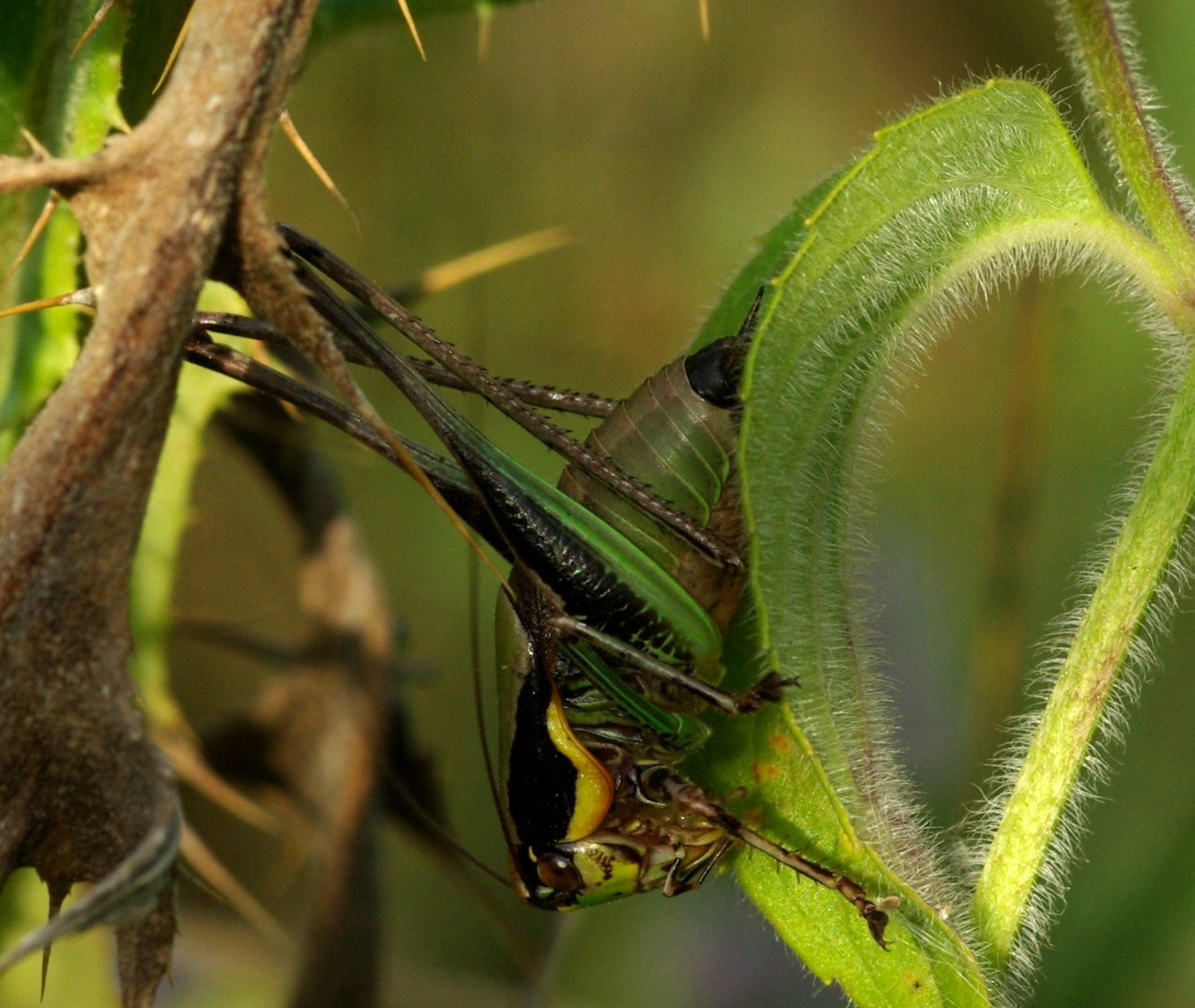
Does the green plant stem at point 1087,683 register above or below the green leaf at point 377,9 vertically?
Answer: below

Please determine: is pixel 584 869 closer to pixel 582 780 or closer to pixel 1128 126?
pixel 582 780

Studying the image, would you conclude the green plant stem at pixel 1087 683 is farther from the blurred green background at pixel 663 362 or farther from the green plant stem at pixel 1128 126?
the blurred green background at pixel 663 362

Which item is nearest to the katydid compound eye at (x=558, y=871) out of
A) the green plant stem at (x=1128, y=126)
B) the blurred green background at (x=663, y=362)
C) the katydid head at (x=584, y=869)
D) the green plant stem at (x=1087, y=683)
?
the katydid head at (x=584, y=869)

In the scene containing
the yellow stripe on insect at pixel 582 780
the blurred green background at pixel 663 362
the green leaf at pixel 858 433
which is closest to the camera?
the green leaf at pixel 858 433

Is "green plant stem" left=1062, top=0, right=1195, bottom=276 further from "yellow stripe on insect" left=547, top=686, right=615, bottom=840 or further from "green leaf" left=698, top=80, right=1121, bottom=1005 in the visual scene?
"yellow stripe on insect" left=547, top=686, right=615, bottom=840

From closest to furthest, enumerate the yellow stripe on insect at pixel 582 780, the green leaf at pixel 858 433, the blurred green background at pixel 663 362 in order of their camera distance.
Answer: the green leaf at pixel 858 433 → the yellow stripe on insect at pixel 582 780 → the blurred green background at pixel 663 362

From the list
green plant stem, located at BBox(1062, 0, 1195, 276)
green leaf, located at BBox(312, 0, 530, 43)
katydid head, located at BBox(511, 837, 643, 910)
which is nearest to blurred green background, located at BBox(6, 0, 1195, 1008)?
katydid head, located at BBox(511, 837, 643, 910)
